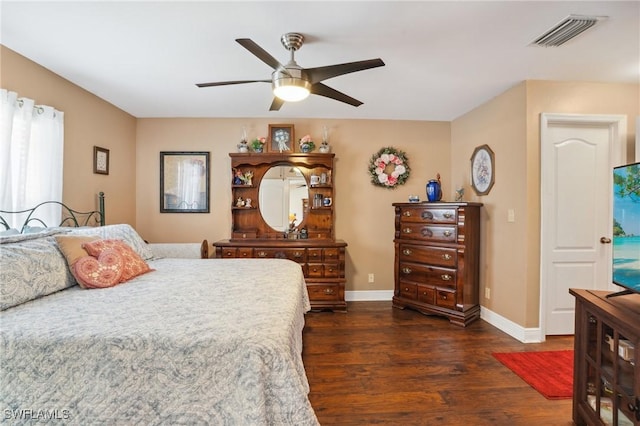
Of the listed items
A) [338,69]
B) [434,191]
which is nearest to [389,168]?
[434,191]

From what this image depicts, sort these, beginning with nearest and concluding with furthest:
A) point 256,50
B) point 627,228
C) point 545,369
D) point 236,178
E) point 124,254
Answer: point 627,228 → point 256,50 → point 124,254 → point 545,369 → point 236,178

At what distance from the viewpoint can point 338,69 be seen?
6.46 feet

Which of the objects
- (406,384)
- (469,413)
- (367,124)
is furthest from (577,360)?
(367,124)

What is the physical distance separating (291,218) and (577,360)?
3218mm

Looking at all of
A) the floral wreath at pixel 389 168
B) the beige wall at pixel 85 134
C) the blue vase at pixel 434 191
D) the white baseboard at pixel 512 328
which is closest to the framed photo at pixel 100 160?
the beige wall at pixel 85 134

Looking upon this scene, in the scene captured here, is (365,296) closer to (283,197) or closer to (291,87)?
(283,197)

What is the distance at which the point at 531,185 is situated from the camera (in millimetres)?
2932

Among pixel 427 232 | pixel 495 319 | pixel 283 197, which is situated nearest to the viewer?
pixel 495 319

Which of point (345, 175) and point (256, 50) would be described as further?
point (345, 175)

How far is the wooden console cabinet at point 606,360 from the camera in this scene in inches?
55.2

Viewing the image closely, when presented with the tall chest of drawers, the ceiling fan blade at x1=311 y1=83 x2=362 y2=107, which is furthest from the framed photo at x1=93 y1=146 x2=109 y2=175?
the tall chest of drawers

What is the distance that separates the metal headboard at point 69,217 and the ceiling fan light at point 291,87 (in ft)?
7.26

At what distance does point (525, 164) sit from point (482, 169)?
672mm

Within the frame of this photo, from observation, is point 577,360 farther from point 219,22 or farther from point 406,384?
point 219,22
